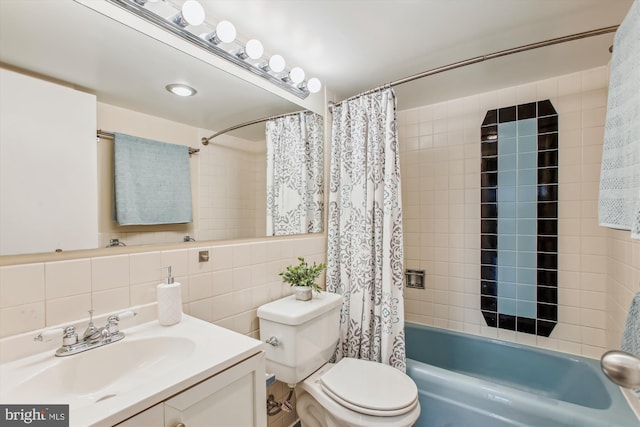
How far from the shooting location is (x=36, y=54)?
85 centimetres

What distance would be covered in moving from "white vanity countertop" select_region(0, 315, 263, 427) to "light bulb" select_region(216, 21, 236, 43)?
117 centimetres

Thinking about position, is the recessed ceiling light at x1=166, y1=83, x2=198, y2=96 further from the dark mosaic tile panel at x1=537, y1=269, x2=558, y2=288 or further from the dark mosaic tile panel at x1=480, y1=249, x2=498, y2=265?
the dark mosaic tile panel at x1=537, y1=269, x2=558, y2=288

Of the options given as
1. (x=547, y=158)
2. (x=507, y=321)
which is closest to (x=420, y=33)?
(x=547, y=158)

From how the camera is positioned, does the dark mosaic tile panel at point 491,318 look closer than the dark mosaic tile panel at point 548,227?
No

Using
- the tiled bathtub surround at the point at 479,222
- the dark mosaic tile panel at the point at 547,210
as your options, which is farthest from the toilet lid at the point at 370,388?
the dark mosaic tile panel at the point at 547,210

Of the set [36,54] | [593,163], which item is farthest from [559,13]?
[36,54]

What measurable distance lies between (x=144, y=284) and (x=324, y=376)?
91cm

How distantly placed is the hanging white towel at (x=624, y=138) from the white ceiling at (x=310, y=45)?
1.73ft

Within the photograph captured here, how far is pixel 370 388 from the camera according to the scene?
128 centimetres

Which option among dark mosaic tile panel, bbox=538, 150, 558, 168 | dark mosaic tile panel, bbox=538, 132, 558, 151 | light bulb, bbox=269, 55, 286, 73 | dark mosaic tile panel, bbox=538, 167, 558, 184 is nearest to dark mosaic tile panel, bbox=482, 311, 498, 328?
dark mosaic tile panel, bbox=538, 167, 558, 184

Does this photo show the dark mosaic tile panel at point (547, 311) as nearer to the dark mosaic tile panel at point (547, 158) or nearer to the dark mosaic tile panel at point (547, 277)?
the dark mosaic tile panel at point (547, 277)

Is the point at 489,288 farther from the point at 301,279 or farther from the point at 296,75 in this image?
the point at 296,75

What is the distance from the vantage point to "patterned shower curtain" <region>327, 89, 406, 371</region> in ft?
5.41

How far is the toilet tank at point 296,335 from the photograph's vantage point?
4.15ft
